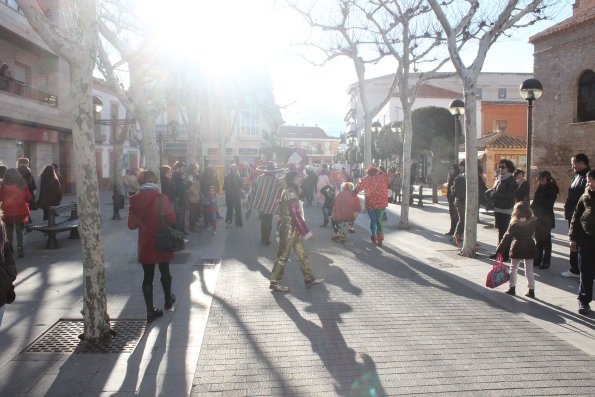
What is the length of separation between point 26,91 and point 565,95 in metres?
22.9

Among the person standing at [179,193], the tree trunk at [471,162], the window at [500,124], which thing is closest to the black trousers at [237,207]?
the person standing at [179,193]

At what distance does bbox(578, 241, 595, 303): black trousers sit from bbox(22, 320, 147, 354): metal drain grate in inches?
191

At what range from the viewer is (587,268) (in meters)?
5.68

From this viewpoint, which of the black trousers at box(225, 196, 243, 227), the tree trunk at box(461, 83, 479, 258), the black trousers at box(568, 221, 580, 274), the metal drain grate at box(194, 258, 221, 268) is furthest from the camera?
the black trousers at box(225, 196, 243, 227)

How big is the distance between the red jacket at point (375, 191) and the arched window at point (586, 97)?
46.4ft

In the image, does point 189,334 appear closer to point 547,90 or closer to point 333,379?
point 333,379

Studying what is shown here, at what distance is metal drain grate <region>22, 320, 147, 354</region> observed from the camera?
468cm

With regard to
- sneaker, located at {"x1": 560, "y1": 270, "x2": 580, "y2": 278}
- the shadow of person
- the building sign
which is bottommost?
the shadow of person

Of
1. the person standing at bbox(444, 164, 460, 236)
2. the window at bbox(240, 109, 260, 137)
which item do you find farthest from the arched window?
the window at bbox(240, 109, 260, 137)

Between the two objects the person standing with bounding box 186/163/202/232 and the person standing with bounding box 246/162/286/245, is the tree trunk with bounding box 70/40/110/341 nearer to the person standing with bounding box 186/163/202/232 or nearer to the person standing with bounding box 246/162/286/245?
the person standing with bounding box 246/162/286/245

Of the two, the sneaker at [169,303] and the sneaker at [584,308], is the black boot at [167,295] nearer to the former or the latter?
the sneaker at [169,303]

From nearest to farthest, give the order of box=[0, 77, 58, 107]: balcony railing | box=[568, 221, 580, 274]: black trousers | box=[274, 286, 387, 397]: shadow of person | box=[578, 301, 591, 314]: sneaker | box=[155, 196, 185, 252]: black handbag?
box=[274, 286, 387, 397]: shadow of person → box=[155, 196, 185, 252]: black handbag → box=[578, 301, 591, 314]: sneaker → box=[568, 221, 580, 274]: black trousers → box=[0, 77, 58, 107]: balcony railing

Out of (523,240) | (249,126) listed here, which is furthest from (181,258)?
(249,126)

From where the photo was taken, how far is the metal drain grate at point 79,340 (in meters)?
4.68
